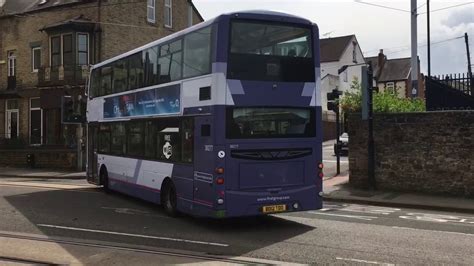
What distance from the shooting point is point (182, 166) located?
1176 centimetres

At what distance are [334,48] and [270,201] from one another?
5270 cm

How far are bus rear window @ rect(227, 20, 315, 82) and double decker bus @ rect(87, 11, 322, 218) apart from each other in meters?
0.02

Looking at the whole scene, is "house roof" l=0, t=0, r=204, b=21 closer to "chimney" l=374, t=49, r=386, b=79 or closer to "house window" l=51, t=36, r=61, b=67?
"house window" l=51, t=36, r=61, b=67

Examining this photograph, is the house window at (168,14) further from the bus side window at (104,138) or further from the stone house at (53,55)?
the bus side window at (104,138)

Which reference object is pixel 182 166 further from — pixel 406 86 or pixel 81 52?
pixel 406 86

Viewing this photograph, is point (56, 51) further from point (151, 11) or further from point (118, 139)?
point (118, 139)

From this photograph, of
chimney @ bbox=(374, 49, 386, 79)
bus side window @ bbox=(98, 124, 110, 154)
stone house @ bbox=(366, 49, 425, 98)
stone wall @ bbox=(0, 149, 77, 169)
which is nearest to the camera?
bus side window @ bbox=(98, 124, 110, 154)

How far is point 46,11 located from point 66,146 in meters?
9.16

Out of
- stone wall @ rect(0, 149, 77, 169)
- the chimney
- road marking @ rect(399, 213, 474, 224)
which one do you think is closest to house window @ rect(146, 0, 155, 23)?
stone wall @ rect(0, 149, 77, 169)

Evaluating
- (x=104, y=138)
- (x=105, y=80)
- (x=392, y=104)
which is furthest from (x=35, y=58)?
(x=392, y=104)

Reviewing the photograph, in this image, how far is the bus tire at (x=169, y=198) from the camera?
12.3 meters

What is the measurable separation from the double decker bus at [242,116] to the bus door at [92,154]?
6106mm

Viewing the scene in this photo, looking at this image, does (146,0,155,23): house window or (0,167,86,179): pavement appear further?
(146,0,155,23): house window

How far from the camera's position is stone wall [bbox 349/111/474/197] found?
16250 millimetres
